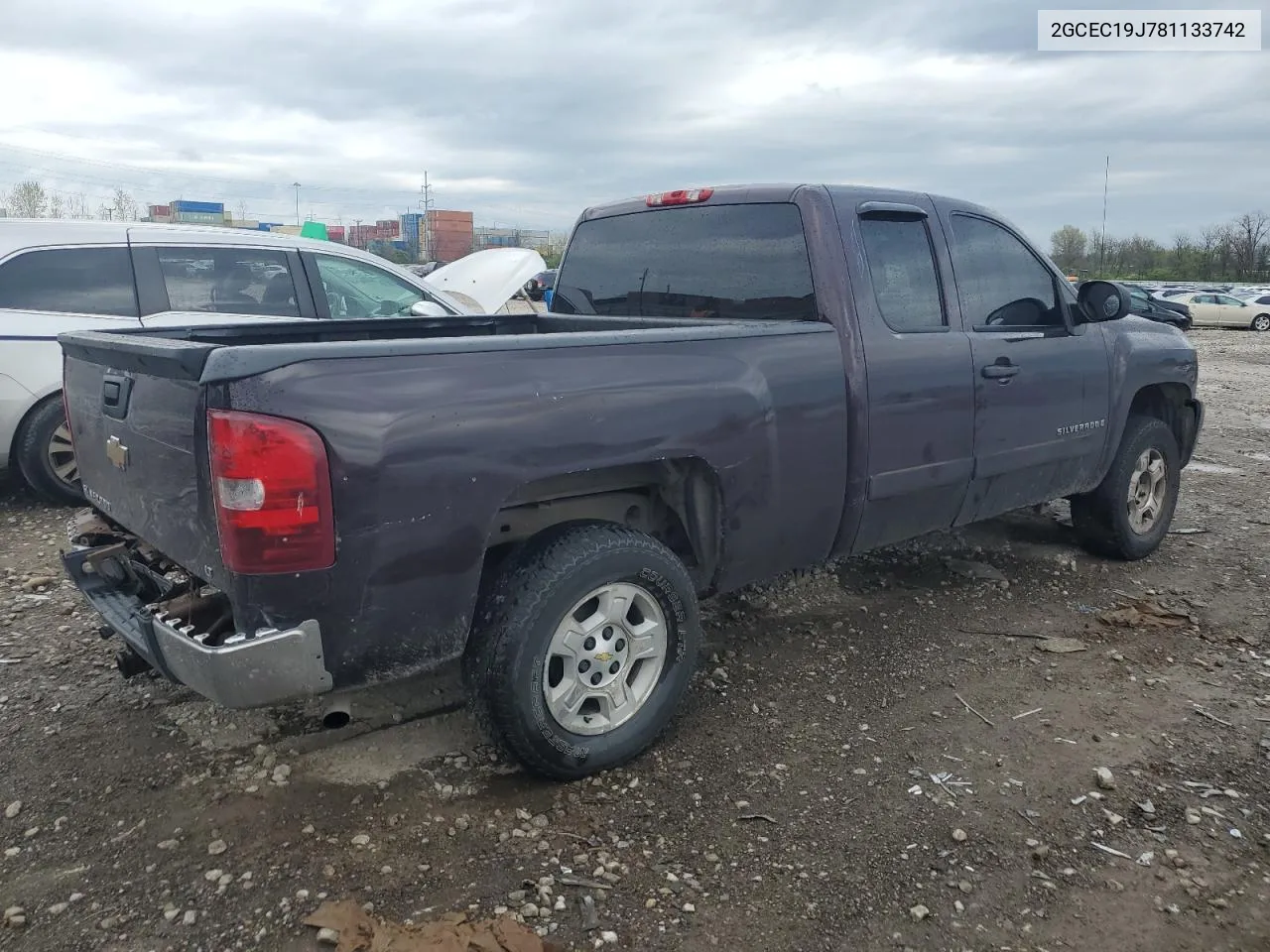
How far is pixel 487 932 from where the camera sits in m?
2.40

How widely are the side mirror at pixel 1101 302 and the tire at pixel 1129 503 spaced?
804mm

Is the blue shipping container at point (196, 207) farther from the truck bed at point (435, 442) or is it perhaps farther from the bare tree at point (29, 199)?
the truck bed at point (435, 442)

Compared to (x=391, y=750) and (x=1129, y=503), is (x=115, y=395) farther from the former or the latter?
(x=1129, y=503)

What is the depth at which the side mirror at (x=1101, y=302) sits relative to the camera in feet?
15.5

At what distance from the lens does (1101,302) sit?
4.74 meters

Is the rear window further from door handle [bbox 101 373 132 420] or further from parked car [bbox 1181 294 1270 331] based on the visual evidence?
parked car [bbox 1181 294 1270 331]

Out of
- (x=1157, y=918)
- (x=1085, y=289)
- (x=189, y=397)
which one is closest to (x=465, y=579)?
(x=189, y=397)

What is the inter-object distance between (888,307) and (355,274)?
174 inches

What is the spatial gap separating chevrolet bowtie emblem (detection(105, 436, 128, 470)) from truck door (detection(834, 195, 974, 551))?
2574mm

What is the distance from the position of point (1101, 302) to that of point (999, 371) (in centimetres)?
91

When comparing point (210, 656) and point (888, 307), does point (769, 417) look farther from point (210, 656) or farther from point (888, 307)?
point (210, 656)

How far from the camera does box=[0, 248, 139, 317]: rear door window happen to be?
602cm

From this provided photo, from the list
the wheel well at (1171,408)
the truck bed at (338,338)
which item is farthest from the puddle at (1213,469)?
the truck bed at (338,338)

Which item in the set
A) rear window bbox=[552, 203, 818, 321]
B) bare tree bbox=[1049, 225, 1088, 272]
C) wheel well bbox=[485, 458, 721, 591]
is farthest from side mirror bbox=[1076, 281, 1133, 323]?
bare tree bbox=[1049, 225, 1088, 272]
